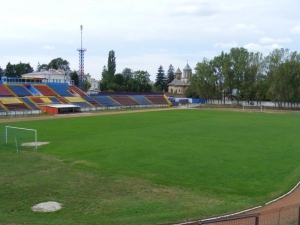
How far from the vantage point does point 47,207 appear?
14.3 meters

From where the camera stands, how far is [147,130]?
38.9m

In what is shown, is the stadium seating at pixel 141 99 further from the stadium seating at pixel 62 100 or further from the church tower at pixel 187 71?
the church tower at pixel 187 71

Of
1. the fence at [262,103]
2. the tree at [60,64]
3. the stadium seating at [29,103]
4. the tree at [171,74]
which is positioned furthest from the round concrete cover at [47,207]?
the tree at [60,64]

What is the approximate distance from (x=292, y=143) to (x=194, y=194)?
1763 cm

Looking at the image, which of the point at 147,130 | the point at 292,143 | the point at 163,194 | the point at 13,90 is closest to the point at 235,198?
the point at 163,194

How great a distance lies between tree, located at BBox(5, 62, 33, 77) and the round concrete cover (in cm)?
10586

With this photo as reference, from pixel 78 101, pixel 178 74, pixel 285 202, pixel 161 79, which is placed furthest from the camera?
pixel 178 74

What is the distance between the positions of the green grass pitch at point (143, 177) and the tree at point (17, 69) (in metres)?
88.3

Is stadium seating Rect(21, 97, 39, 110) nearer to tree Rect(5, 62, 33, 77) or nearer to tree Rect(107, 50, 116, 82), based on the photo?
tree Rect(5, 62, 33, 77)

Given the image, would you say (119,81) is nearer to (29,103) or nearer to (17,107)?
(29,103)

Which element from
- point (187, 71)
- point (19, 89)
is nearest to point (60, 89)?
point (19, 89)

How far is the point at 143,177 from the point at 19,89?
200 ft

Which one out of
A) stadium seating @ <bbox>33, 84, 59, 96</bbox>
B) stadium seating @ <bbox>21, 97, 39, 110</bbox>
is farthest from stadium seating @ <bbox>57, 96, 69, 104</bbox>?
stadium seating @ <bbox>21, 97, 39, 110</bbox>

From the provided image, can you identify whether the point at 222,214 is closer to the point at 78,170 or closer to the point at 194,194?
the point at 194,194
